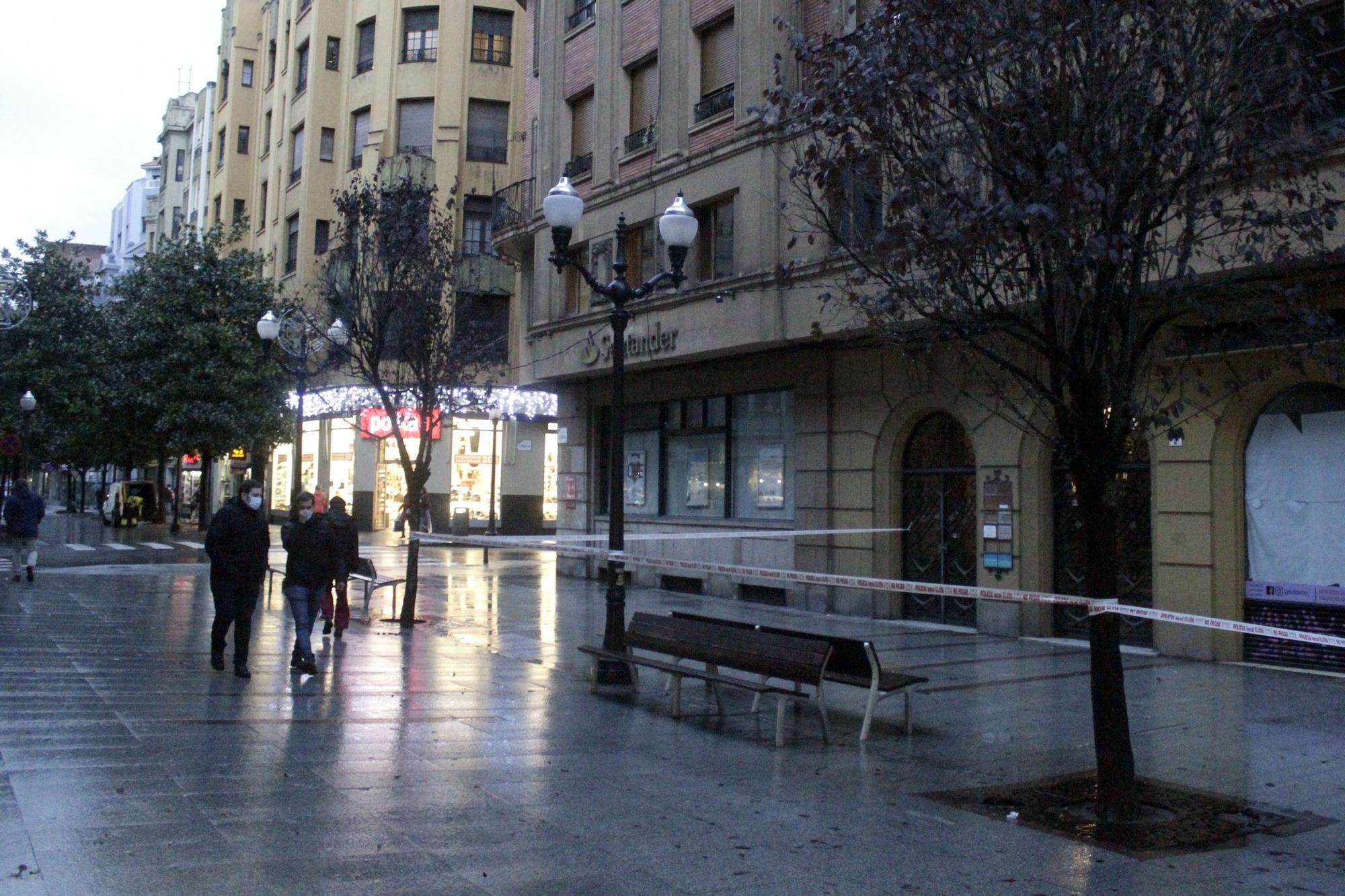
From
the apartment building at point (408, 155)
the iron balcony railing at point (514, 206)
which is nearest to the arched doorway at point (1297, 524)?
the iron balcony railing at point (514, 206)

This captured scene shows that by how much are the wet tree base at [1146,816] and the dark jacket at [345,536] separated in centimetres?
815

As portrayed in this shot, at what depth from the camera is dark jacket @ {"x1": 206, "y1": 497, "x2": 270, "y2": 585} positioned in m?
11.2

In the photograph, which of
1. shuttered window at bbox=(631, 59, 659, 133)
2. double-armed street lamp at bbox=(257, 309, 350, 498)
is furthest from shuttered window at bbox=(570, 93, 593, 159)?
double-armed street lamp at bbox=(257, 309, 350, 498)

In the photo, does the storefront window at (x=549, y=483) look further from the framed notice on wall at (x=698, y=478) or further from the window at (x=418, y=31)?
the framed notice on wall at (x=698, y=478)

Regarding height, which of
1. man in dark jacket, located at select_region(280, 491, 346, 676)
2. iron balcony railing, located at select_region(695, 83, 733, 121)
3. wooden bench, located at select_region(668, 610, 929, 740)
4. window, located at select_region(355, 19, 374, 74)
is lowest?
wooden bench, located at select_region(668, 610, 929, 740)

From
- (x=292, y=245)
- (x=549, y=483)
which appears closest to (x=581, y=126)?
(x=549, y=483)

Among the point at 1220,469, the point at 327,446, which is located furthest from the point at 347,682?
the point at 327,446

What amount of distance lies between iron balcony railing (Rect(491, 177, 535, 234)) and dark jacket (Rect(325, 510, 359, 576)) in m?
13.0

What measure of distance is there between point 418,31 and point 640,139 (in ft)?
79.1

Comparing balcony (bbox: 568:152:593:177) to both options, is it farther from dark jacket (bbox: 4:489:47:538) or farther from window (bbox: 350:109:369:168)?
window (bbox: 350:109:369:168)

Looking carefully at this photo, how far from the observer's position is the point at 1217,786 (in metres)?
7.66

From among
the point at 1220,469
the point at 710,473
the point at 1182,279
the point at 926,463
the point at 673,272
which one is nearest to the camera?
the point at 1182,279

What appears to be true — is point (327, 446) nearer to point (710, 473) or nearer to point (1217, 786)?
point (710, 473)

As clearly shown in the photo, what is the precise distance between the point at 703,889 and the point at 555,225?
7.36 meters
